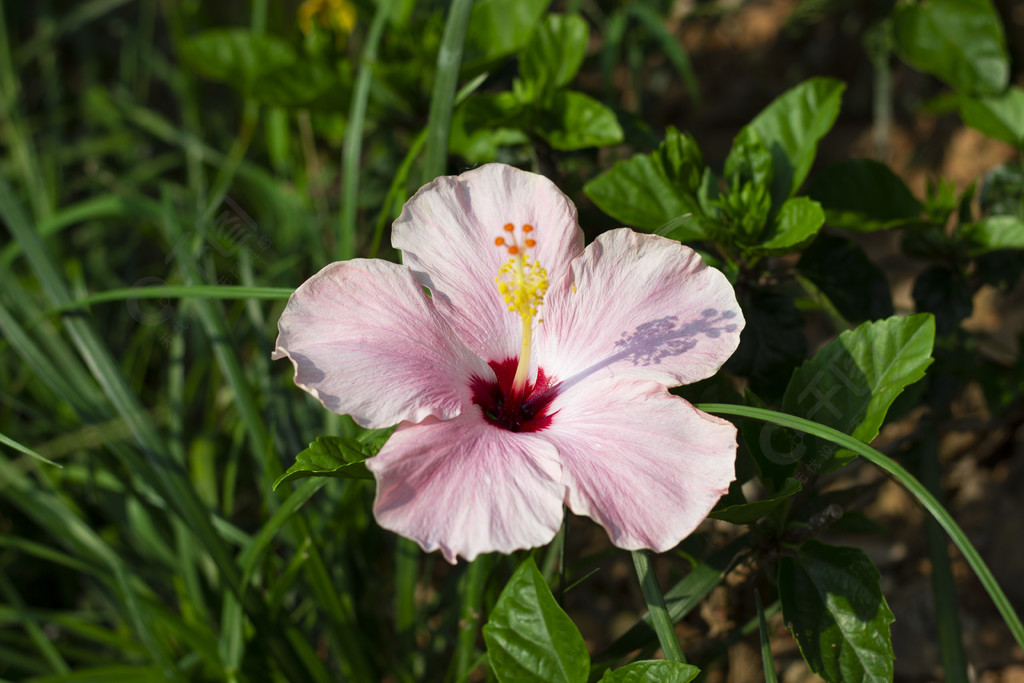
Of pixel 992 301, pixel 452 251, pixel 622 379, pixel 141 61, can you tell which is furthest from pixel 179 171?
pixel 992 301

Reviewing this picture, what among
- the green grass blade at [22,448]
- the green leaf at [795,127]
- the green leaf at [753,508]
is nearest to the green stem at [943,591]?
the green leaf at [753,508]

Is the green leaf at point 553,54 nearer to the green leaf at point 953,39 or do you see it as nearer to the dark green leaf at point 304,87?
the dark green leaf at point 304,87

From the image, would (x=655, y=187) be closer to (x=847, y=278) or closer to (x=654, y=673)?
(x=847, y=278)

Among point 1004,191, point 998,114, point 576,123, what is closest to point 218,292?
point 576,123

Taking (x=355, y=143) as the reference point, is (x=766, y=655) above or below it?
below

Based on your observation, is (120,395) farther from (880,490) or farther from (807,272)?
(880,490)

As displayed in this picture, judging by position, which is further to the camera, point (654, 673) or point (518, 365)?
point (518, 365)

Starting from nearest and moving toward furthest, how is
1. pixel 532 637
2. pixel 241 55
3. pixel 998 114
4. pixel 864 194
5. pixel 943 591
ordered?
pixel 532 637 → pixel 943 591 → pixel 864 194 → pixel 998 114 → pixel 241 55
